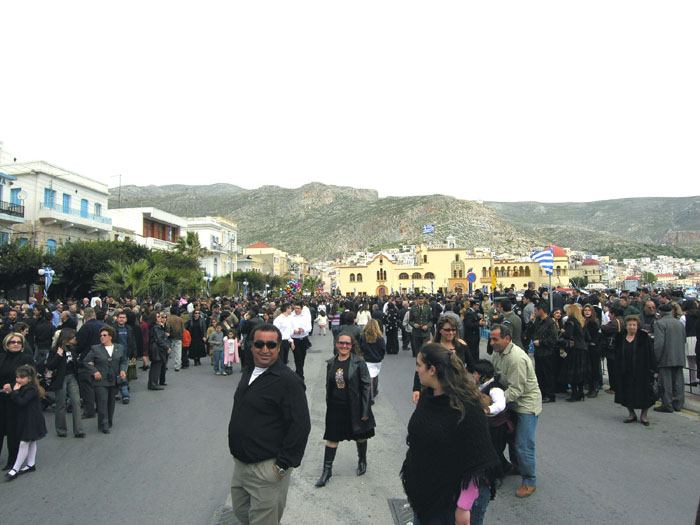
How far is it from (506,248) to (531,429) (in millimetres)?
140294

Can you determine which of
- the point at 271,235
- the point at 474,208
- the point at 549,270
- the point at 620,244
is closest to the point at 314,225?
the point at 271,235

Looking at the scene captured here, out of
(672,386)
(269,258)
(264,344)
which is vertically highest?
(269,258)

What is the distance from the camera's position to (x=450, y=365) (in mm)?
2898

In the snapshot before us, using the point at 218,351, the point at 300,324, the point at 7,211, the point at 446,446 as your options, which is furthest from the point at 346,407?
the point at 7,211

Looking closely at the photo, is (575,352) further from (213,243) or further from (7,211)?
(213,243)

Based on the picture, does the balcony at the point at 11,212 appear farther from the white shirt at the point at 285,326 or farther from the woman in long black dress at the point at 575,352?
the woman in long black dress at the point at 575,352

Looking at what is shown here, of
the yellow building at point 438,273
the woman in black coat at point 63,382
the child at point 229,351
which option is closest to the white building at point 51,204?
the child at point 229,351

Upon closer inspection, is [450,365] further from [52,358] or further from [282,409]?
[52,358]

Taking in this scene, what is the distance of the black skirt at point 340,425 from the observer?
17.1 ft

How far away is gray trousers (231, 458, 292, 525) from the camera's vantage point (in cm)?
317

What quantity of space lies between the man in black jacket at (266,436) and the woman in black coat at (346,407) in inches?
75.0

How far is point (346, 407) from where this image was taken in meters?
5.28

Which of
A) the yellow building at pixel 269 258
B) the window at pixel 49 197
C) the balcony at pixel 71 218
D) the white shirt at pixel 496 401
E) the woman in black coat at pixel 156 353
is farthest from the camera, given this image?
the yellow building at pixel 269 258

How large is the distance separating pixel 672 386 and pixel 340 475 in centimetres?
615
